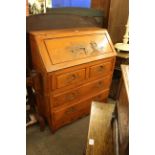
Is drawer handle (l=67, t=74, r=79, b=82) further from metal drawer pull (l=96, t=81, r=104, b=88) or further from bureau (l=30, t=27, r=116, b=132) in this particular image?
metal drawer pull (l=96, t=81, r=104, b=88)

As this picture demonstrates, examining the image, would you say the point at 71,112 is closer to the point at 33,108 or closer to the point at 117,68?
the point at 33,108

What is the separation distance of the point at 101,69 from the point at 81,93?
1.08ft

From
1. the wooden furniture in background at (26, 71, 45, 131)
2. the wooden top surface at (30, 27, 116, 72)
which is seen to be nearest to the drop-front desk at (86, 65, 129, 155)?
the wooden top surface at (30, 27, 116, 72)

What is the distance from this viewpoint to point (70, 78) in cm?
153

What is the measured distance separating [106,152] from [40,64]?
2.73 feet

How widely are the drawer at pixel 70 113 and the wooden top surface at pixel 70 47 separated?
475 millimetres

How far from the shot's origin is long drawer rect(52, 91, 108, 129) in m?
1.63

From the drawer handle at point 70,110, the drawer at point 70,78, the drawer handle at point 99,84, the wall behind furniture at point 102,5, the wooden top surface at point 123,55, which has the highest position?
the wall behind furniture at point 102,5

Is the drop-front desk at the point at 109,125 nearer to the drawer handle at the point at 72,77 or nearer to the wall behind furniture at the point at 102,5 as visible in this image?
the drawer handle at the point at 72,77

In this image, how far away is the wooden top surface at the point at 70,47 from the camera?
4.54 feet

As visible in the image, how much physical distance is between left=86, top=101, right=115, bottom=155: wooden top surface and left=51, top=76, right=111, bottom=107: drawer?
0.75 feet

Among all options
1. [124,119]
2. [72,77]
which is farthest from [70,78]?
[124,119]

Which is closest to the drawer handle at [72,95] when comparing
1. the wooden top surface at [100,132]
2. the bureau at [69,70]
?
the bureau at [69,70]
